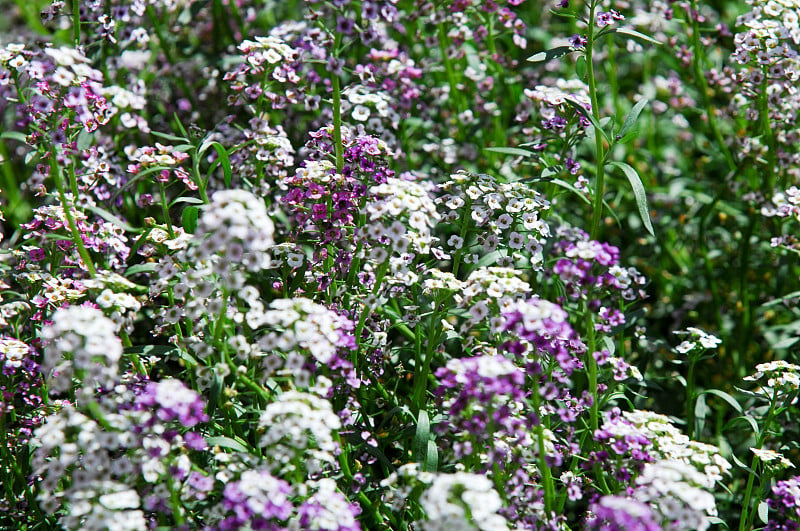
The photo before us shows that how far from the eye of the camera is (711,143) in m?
6.21

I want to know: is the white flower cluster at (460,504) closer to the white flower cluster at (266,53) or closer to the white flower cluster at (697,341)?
the white flower cluster at (697,341)

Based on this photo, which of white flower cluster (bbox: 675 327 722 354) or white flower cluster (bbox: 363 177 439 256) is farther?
white flower cluster (bbox: 675 327 722 354)

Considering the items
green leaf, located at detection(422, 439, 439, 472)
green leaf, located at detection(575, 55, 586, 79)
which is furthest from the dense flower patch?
green leaf, located at detection(575, 55, 586, 79)

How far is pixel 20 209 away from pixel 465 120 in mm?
3377

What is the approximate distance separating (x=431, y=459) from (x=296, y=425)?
2.72 ft

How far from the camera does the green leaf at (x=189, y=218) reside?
11.9 feet

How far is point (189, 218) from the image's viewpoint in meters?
3.64

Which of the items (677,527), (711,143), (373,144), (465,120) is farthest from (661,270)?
(677,527)

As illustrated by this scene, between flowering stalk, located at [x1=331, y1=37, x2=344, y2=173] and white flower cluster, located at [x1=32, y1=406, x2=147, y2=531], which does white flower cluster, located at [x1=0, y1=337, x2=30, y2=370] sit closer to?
white flower cluster, located at [x1=32, y1=406, x2=147, y2=531]

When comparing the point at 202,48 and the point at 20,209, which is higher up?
the point at 202,48

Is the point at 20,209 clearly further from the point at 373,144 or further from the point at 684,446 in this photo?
the point at 684,446

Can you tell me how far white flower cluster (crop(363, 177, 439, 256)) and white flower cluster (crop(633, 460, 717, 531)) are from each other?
1263 millimetres

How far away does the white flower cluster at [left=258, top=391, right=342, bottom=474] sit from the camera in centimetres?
261

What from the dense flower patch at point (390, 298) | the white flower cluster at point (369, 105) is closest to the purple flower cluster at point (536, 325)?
the dense flower patch at point (390, 298)
